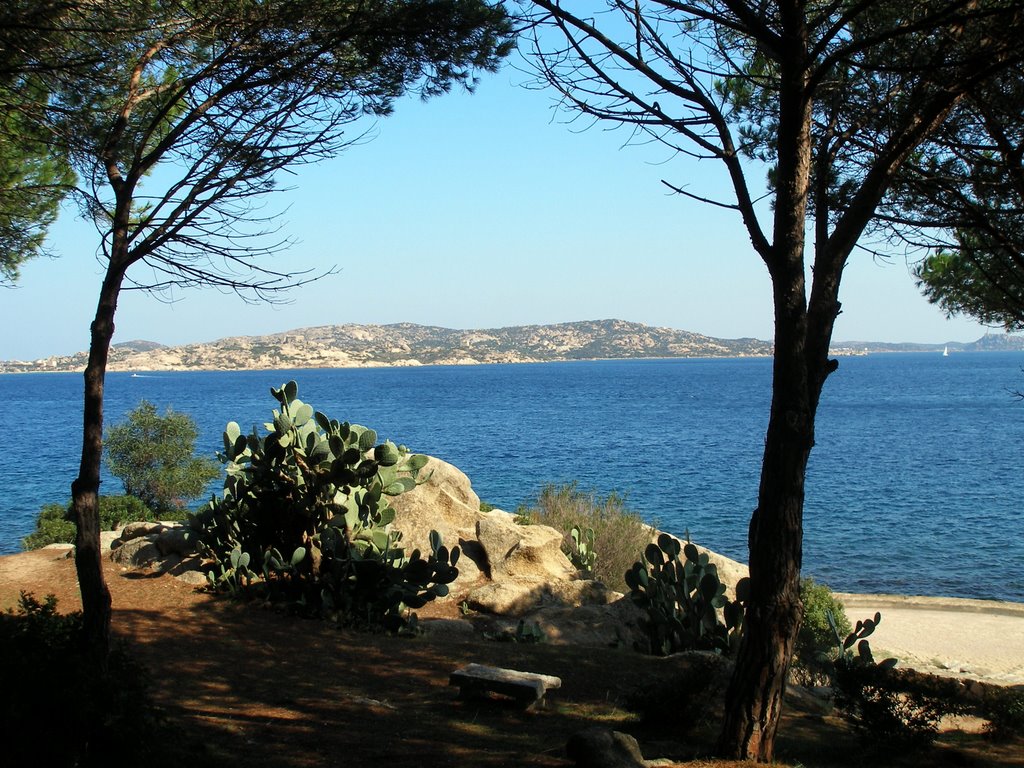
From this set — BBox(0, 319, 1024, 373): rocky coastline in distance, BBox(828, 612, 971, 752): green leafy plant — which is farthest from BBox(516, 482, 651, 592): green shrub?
BBox(0, 319, 1024, 373): rocky coastline in distance

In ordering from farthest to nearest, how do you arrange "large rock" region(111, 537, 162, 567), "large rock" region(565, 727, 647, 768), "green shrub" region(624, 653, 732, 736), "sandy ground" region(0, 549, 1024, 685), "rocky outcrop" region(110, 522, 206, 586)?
"large rock" region(111, 537, 162, 567) → "rocky outcrop" region(110, 522, 206, 586) → "sandy ground" region(0, 549, 1024, 685) → "green shrub" region(624, 653, 732, 736) → "large rock" region(565, 727, 647, 768)

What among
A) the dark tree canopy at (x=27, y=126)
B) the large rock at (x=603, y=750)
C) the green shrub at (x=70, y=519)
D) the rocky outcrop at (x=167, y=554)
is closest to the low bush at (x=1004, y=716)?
the large rock at (x=603, y=750)

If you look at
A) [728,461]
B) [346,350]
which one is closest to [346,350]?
[346,350]

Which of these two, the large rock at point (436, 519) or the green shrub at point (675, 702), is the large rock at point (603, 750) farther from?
the large rock at point (436, 519)

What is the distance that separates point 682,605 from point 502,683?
305 centimetres

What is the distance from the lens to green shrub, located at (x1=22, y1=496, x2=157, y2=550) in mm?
14961

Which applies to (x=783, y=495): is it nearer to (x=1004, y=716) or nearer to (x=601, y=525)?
(x=1004, y=716)

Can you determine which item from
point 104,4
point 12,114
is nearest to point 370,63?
point 104,4

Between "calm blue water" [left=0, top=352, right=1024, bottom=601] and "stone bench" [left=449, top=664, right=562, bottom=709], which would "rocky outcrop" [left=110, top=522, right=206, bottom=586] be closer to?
"stone bench" [left=449, top=664, right=562, bottom=709]

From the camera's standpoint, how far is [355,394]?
356ft

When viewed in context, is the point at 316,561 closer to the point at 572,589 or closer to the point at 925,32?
the point at 572,589

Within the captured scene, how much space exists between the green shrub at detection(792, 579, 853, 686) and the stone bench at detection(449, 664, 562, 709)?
8.48 feet

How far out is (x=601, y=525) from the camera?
50.1 feet

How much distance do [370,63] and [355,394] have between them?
340ft
